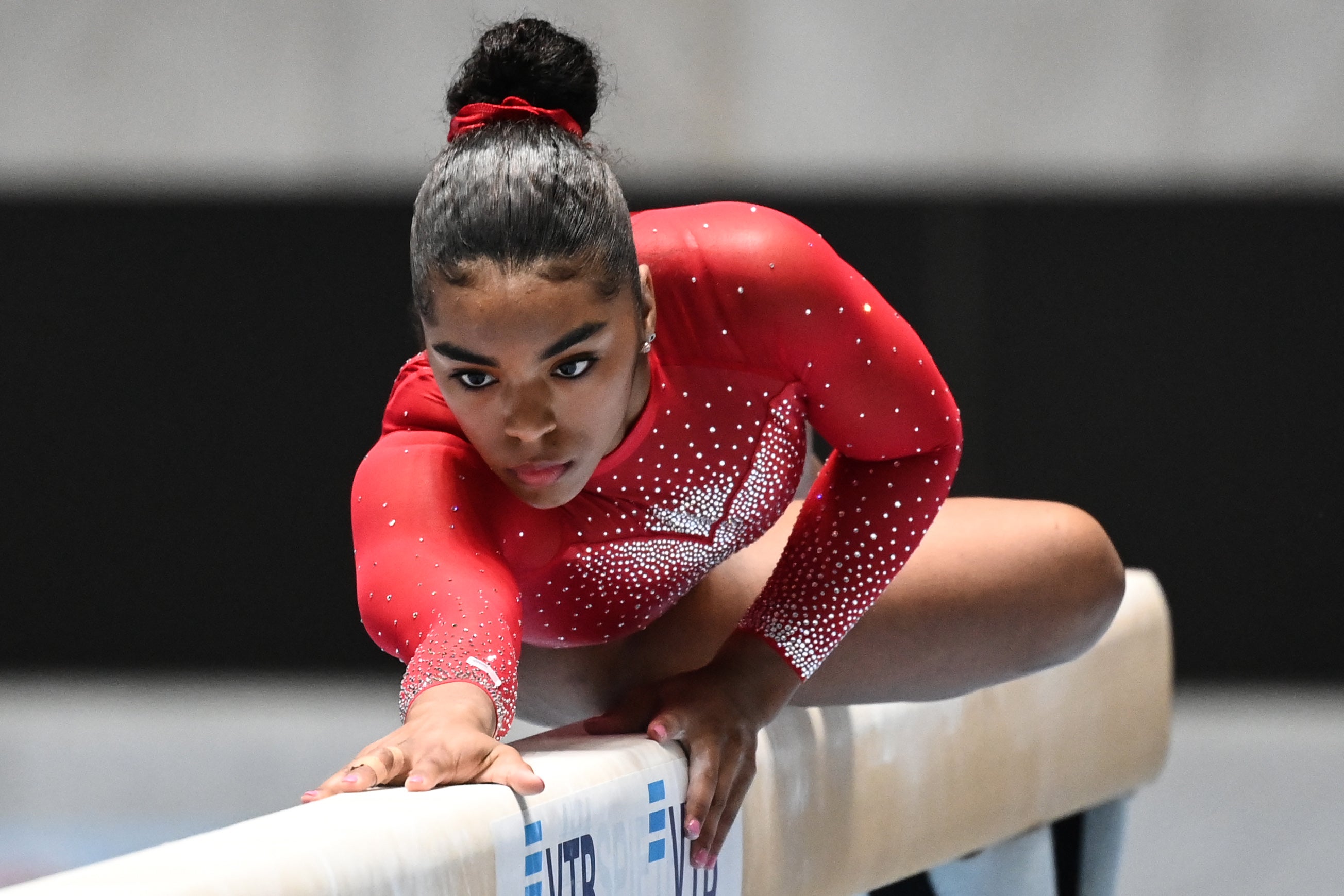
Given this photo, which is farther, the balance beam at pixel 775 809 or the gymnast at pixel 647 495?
the gymnast at pixel 647 495

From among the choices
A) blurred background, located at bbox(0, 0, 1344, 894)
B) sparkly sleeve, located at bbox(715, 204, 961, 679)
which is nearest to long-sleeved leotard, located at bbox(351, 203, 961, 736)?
sparkly sleeve, located at bbox(715, 204, 961, 679)

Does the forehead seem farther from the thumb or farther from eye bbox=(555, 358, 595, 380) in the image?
the thumb

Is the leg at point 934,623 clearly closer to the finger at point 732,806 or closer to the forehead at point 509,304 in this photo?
the finger at point 732,806

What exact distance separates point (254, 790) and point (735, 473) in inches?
99.1

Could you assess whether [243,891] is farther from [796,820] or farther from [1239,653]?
[1239,653]

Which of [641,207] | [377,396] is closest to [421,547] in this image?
[641,207]

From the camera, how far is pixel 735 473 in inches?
51.2

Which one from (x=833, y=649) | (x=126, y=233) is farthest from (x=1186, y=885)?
(x=126, y=233)

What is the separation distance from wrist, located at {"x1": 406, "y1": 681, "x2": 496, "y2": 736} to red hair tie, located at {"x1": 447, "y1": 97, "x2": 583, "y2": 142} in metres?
0.42

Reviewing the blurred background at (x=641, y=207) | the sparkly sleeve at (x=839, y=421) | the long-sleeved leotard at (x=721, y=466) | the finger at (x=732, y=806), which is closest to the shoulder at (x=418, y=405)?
the long-sleeved leotard at (x=721, y=466)

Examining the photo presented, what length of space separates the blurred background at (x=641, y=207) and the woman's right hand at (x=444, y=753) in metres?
2.63

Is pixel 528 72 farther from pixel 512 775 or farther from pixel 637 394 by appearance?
pixel 512 775

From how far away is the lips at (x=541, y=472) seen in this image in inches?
41.6

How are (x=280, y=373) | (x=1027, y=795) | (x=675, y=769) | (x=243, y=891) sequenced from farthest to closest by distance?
(x=280, y=373) < (x=1027, y=795) < (x=675, y=769) < (x=243, y=891)
